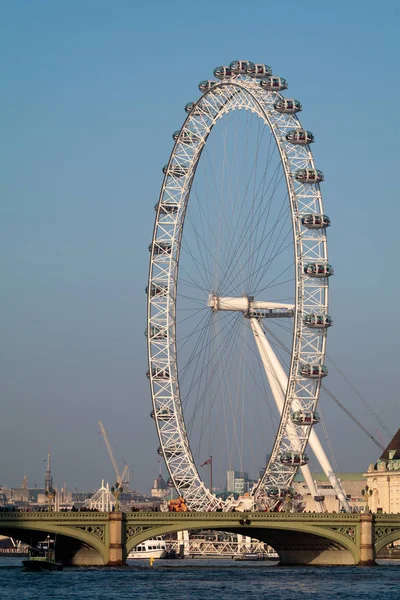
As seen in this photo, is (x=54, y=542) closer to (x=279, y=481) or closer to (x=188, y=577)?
(x=188, y=577)

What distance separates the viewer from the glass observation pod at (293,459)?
139 metres

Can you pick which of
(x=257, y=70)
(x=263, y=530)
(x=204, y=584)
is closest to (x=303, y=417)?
(x=263, y=530)

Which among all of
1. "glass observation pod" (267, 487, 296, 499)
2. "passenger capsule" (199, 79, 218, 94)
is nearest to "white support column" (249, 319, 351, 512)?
"glass observation pod" (267, 487, 296, 499)

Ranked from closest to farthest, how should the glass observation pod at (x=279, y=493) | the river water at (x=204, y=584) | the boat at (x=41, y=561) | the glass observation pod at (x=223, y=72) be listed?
the river water at (x=204, y=584) < the boat at (x=41, y=561) < the glass observation pod at (x=279, y=493) < the glass observation pod at (x=223, y=72)

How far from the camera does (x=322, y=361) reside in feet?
459

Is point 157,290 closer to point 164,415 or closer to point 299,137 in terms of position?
point 164,415

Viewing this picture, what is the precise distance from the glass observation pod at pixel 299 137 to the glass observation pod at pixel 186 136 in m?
11.7

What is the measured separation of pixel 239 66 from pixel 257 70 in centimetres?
172

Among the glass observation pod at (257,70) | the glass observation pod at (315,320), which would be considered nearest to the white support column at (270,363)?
the glass observation pod at (315,320)

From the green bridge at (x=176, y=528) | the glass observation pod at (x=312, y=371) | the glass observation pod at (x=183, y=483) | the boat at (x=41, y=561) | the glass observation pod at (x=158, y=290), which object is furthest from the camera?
the glass observation pod at (x=158, y=290)

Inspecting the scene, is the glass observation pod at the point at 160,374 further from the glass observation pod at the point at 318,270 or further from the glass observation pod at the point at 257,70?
the glass observation pod at the point at 257,70

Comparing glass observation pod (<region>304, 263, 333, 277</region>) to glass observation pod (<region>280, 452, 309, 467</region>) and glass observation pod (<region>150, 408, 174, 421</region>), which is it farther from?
glass observation pod (<region>150, 408, 174, 421</region>)

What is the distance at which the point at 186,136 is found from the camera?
147875 millimetres

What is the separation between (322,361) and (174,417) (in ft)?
54.6
